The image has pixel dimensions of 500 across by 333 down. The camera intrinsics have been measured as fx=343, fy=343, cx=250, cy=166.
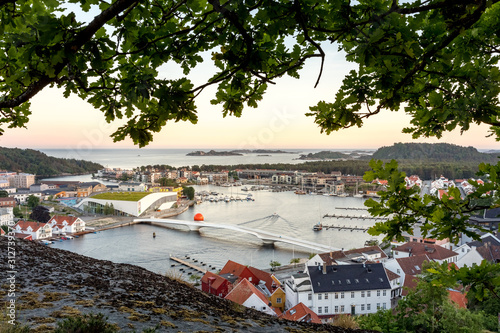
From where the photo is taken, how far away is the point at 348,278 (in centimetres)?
1075

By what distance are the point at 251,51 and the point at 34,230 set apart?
68.6 feet

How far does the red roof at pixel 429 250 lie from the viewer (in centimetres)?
1373

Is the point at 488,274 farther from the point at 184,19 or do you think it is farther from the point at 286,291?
the point at 286,291

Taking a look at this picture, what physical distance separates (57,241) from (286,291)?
45.7ft

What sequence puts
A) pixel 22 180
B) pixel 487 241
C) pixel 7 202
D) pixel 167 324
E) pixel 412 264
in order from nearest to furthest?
pixel 167 324
pixel 412 264
pixel 487 241
pixel 7 202
pixel 22 180

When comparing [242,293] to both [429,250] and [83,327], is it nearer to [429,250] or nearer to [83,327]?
[83,327]

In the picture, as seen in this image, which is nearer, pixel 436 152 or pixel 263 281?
pixel 263 281

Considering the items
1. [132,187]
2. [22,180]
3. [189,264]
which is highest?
[22,180]

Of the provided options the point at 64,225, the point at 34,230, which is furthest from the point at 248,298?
the point at 64,225

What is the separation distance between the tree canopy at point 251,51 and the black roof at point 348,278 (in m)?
9.73

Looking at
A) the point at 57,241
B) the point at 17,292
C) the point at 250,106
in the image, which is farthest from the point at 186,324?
the point at 57,241

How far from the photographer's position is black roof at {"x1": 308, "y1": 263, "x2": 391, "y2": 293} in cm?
1040

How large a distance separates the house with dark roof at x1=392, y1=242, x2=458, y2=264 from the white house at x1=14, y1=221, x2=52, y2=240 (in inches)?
707

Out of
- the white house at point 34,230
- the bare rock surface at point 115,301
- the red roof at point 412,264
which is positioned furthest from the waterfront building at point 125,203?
the bare rock surface at point 115,301
